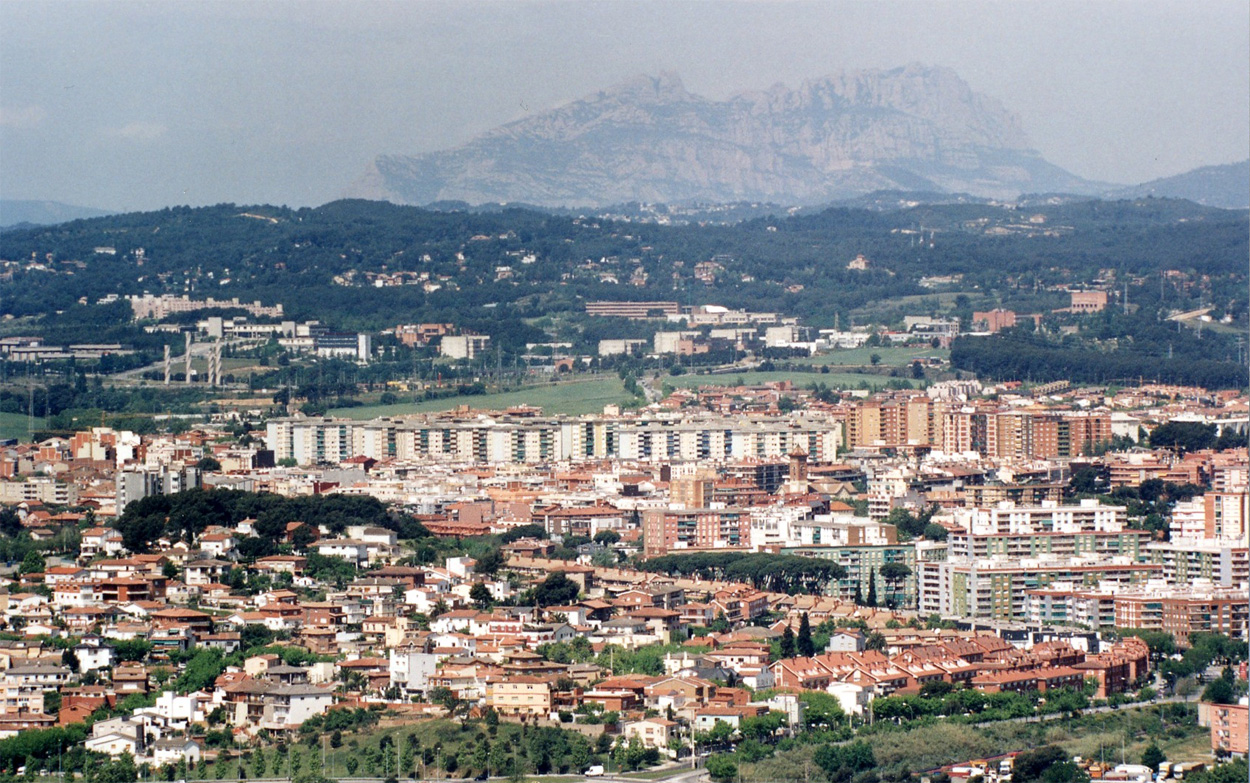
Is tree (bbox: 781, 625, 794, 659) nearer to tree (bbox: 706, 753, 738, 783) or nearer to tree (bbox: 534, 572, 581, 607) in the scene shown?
tree (bbox: 534, 572, 581, 607)

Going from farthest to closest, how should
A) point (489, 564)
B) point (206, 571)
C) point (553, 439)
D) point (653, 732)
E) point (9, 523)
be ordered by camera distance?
point (553, 439) < point (9, 523) < point (489, 564) < point (206, 571) < point (653, 732)

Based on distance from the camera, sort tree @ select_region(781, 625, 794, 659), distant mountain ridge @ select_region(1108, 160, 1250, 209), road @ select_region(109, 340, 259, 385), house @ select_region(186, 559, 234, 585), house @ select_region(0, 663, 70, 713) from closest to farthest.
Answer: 1. house @ select_region(0, 663, 70, 713)
2. tree @ select_region(781, 625, 794, 659)
3. house @ select_region(186, 559, 234, 585)
4. road @ select_region(109, 340, 259, 385)
5. distant mountain ridge @ select_region(1108, 160, 1250, 209)

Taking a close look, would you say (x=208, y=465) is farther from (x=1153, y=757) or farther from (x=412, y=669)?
(x=1153, y=757)

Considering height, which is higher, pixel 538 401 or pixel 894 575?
pixel 538 401

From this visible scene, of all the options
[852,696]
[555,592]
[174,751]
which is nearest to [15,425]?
[555,592]

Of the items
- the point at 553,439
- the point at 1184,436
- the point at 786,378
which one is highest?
the point at 786,378

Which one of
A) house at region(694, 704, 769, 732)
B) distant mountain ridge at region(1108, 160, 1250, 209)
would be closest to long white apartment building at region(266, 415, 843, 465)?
house at region(694, 704, 769, 732)

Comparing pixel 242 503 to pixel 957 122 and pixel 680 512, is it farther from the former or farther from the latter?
pixel 957 122
